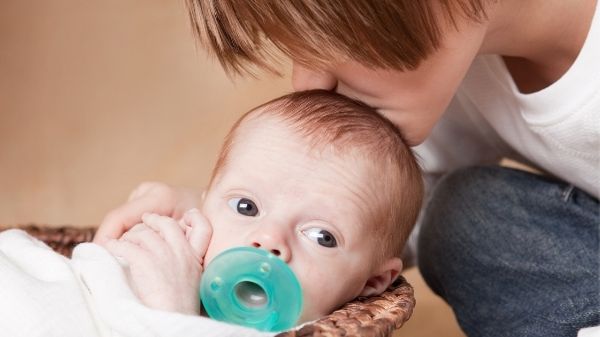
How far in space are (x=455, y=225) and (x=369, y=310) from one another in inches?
19.6

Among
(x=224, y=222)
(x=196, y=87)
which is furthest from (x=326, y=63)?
(x=196, y=87)

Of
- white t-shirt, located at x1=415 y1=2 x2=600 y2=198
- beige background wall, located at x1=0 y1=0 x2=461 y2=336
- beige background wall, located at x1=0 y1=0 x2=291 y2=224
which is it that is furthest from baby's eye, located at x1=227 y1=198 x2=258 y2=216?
beige background wall, located at x1=0 y1=0 x2=291 y2=224

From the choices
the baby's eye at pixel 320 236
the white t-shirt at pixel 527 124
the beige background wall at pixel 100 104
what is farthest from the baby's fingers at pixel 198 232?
the beige background wall at pixel 100 104

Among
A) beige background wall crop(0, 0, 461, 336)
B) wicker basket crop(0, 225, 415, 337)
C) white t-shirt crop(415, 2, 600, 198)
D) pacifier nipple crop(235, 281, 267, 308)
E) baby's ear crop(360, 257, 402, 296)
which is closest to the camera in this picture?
wicker basket crop(0, 225, 415, 337)

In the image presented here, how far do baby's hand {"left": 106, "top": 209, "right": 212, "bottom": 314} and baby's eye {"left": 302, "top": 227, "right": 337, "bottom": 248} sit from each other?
0.11m

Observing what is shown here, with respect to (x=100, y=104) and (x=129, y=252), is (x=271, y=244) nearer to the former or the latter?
(x=129, y=252)

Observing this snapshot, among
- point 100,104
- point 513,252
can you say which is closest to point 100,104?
point 100,104

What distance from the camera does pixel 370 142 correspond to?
0.99 metres

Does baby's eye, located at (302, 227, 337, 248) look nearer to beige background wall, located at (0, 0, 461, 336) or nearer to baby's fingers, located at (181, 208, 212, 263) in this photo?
baby's fingers, located at (181, 208, 212, 263)

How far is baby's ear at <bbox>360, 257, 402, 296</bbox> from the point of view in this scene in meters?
1.00

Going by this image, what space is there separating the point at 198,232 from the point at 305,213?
0.38ft

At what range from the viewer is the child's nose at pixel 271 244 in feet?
2.94

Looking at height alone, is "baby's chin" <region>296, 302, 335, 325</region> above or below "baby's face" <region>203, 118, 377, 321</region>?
below

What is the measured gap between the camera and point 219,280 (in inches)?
34.0
